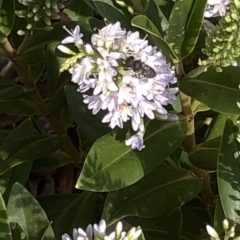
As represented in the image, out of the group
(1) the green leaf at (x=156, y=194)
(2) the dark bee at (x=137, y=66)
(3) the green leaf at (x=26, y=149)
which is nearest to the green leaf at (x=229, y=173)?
(1) the green leaf at (x=156, y=194)

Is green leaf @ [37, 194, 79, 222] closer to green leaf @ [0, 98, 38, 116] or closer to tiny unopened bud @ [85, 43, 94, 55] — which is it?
green leaf @ [0, 98, 38, 116]

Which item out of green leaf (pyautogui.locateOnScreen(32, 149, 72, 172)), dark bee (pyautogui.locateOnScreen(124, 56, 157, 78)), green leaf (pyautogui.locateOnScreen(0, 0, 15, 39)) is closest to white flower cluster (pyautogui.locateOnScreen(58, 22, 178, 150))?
dark bee (pyautogui.locateOnScreen(124, 56, 157, 78))

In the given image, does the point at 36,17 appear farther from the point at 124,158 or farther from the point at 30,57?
the point at 124,158

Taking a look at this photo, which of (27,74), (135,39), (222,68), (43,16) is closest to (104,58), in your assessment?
(135,39)

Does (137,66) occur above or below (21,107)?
above

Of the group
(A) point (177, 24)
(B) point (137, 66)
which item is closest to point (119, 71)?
(B) point (137, 66)

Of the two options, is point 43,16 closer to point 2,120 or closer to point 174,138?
point 174,138
